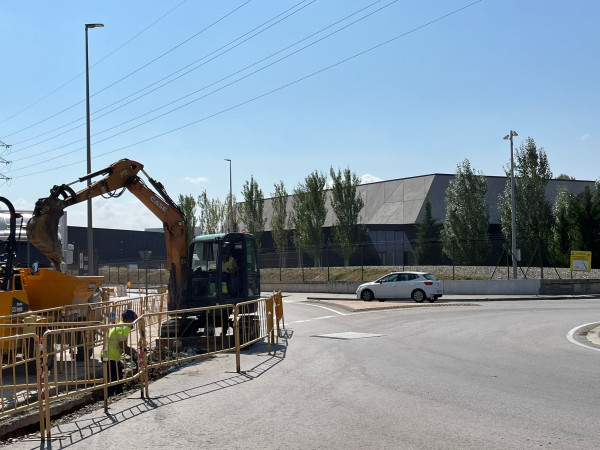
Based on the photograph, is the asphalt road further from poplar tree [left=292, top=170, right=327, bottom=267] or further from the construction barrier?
poplar tree [left=292, top=170, right=327, bottom=267]

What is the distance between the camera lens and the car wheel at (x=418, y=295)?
31.9 m

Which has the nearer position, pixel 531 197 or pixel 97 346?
pixel 97 346

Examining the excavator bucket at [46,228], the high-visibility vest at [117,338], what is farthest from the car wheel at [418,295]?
the high-visibility vest at [117,338]

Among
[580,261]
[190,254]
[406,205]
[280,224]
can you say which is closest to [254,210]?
[280,224]

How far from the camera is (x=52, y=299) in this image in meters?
14.3

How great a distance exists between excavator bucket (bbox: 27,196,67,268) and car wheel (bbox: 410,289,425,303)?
20.3 metres

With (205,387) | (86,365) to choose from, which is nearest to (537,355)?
(205,387)

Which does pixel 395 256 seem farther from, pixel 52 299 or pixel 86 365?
pixel 86 365

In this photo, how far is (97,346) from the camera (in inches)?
566

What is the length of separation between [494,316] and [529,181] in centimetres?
3261

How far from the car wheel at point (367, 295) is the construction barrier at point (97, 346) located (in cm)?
1578

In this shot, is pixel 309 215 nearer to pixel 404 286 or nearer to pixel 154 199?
pixel 404 286

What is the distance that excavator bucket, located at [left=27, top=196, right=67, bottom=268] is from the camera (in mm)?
14328

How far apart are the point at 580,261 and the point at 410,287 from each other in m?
13.8
